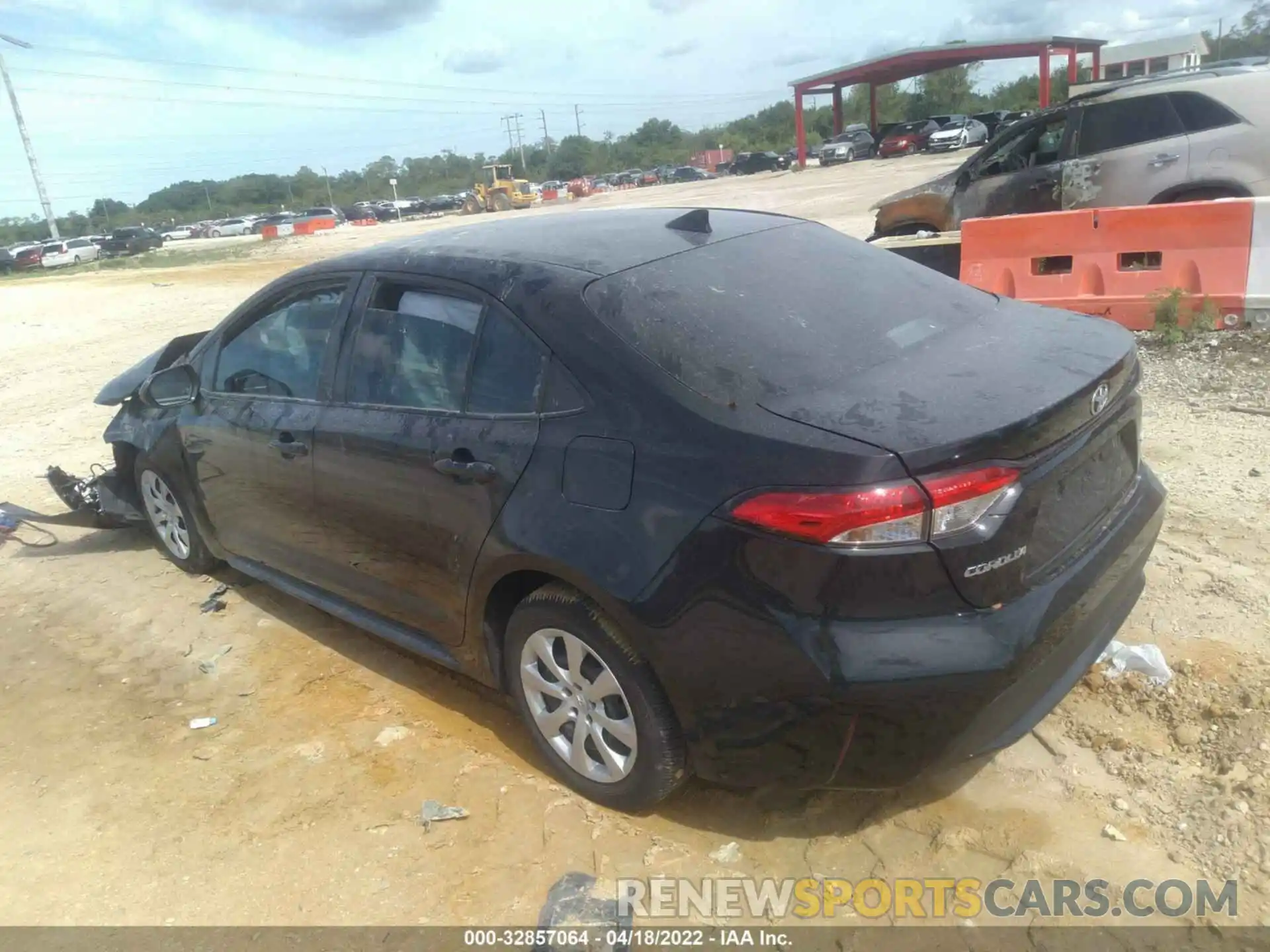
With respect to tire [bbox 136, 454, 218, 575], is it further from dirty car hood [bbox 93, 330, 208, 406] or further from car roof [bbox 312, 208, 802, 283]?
car roof [bbox 312, 208, 802, 283]

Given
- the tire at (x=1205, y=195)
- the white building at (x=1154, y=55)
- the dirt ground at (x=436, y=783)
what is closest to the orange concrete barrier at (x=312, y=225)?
the white building at (x=1154, y=55)

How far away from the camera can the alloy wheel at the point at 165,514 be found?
16.5ft

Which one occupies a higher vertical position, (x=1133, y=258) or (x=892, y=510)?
(x=892, y=510)

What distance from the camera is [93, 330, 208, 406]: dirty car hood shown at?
5234mm

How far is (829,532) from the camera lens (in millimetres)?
2287

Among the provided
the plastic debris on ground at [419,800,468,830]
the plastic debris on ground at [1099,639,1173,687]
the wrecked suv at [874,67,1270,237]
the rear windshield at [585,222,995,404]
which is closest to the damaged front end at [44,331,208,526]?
the plastic debris on ground at [419,800,468,830]

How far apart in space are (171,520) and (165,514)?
0.23 ft

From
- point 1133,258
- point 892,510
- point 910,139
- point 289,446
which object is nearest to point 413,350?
point 289,446

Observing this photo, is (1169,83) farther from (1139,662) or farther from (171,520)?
(171,520)

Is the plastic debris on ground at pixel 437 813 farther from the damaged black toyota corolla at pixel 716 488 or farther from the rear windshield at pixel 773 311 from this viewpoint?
the rear windshield at pixel 773 311

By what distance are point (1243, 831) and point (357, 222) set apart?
60186 mm

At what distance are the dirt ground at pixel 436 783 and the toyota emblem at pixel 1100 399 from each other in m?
1.09

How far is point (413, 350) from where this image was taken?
338 centimetres

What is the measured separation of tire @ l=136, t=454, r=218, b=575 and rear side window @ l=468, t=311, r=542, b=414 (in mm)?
2428
